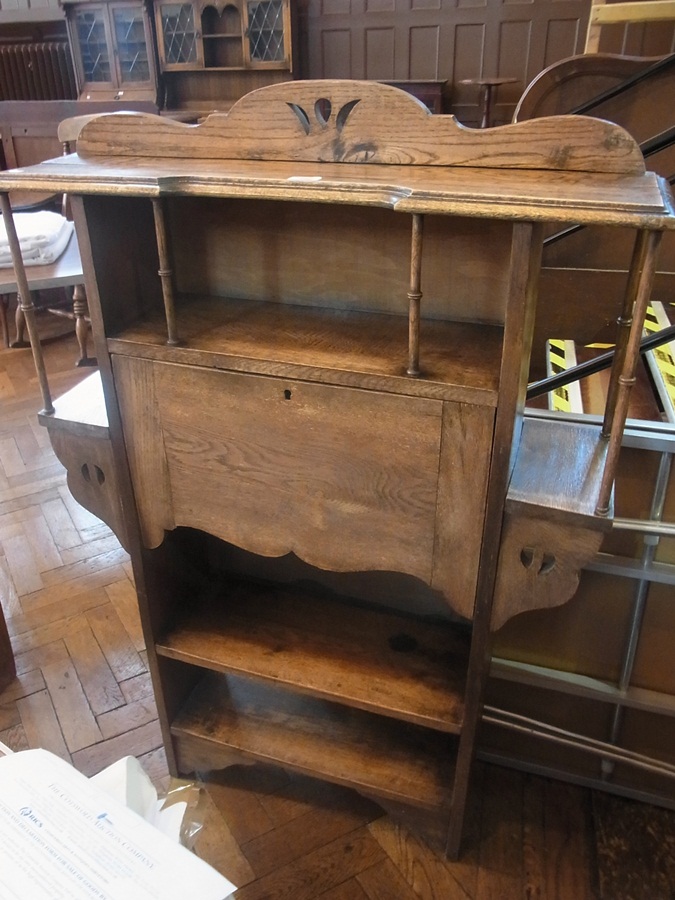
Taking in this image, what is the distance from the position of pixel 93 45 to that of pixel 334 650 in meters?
4.70

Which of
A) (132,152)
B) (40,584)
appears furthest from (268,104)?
(40,584)

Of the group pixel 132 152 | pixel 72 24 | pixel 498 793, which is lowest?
pixel 498 793

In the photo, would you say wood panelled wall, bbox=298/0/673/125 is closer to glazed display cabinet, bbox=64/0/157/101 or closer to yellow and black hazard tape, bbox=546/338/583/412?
glazed display cabinet, bbox=64/0/157/101

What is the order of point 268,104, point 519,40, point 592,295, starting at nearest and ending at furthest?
1. point 268,104
2. point 592,295
3. point 519,40

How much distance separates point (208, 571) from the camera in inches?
63.4

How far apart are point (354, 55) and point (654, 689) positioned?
4468 millimetres

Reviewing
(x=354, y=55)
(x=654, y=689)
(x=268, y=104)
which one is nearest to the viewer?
(x=268, y=104)

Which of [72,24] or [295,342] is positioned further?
[72,24]

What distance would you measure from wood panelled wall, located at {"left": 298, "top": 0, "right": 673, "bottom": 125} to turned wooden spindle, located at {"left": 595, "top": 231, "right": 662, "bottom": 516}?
4007 millimetres

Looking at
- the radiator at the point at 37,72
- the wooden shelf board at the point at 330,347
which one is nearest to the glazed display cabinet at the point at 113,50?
the radiator at the point at 37,72

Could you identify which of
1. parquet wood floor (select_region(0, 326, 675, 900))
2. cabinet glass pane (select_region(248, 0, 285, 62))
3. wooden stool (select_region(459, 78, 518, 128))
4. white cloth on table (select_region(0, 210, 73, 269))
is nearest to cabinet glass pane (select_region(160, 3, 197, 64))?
cabinet glass pane (select_region(248, 0, 285, 62))

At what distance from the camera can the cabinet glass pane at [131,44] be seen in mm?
4516

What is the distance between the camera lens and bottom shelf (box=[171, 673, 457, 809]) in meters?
1.38

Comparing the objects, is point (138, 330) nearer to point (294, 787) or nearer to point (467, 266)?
point (467, 266)
